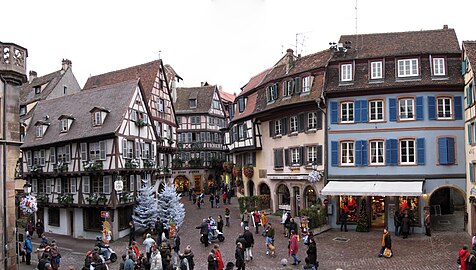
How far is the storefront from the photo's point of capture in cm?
2664

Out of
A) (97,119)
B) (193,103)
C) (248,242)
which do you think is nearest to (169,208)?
(97,119)

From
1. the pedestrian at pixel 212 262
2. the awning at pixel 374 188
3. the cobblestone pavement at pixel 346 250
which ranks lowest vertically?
the cobblestone pavement at pixel 346 250

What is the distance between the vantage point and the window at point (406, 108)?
91.8 ft

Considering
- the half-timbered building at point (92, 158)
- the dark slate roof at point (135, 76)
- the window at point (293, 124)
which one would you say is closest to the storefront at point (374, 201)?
the window at point (293, 124)

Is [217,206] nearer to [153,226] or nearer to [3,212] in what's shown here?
[153,226]

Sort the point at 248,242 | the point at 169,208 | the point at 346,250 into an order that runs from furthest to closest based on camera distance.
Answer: the point at 169,208 → the point at 346,250 → the point at 248,242

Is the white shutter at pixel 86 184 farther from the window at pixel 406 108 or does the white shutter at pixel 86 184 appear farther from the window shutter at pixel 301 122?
the window at pixel 406 108

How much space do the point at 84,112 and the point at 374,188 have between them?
69.8ft

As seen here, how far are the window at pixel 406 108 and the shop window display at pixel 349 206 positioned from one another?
603cm

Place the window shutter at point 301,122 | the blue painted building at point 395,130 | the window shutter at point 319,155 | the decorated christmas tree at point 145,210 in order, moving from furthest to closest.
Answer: the window shutter at point 301,122 < the window shutter at point 319,155 < the decorated christmas tree at point 145,210 < the blue painted building at point 395,130

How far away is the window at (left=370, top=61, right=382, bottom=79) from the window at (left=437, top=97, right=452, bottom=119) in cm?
389

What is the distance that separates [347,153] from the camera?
29328 millimetres

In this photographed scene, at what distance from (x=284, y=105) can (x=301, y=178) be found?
5.28 m

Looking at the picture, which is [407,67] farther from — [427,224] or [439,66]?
[427,224]
